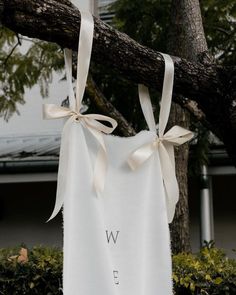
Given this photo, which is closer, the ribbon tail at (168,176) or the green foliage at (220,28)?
the ribbon tail at (168,176)

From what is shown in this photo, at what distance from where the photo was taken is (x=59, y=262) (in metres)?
3.68

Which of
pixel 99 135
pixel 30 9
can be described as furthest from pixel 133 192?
pixel 30 9

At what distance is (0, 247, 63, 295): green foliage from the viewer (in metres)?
3.61

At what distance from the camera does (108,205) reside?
6.97ft

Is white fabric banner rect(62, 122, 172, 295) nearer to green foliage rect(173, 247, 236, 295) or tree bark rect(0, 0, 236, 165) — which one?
tree bark rect(0, 0, 236, 165)

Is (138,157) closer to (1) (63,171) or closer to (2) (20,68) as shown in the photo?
(1) (63,171)

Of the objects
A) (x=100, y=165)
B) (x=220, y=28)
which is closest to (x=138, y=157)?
(x=100, y=165)

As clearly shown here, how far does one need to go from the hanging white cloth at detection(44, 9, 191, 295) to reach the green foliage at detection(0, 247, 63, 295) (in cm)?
152

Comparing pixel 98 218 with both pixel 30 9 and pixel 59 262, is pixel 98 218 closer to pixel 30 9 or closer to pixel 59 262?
pixel 30 9

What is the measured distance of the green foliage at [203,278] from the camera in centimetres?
333

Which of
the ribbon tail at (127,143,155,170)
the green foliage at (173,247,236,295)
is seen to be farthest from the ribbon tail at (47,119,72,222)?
the green foliage at (173,247,236,295)

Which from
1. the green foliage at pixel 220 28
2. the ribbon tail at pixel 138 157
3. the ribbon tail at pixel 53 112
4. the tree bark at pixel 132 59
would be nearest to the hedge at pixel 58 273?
the tree bark at pixel 132 59

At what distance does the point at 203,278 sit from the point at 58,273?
91 cm

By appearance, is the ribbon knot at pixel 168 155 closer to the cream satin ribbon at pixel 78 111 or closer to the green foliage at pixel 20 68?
the cream satin ribbon at pixel 78 111
